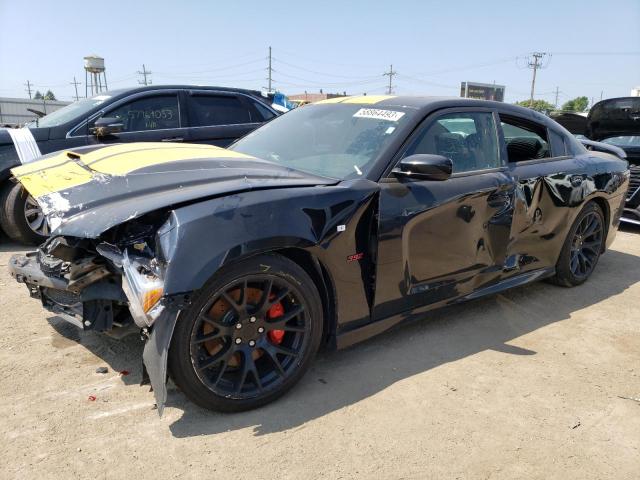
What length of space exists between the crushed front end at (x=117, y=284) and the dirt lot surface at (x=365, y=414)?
1.10 feet

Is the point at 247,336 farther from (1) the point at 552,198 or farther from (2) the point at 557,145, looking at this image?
(2) the point at 557,145

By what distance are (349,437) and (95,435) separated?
1.16 meters

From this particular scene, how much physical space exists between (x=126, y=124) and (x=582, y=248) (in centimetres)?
492

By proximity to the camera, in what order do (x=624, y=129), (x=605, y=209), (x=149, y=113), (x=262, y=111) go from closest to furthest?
(x=605, y=209), (x=149, y=113), (x=262, y=111), (x=624, y=129)

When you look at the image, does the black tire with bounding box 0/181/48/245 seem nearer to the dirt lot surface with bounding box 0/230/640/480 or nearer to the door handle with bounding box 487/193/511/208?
the dirt lot surface with bounding box 0/230/640/480

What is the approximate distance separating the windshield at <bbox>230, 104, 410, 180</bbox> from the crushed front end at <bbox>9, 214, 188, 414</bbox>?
1.14 meters

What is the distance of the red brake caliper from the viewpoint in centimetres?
260

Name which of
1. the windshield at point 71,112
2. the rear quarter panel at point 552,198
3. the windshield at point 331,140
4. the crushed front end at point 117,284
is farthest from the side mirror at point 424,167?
the windshield at point 71,112

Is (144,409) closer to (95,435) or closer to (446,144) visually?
(95,435)

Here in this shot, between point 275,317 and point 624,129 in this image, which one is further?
point 624,129

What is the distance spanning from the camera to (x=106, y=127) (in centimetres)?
519

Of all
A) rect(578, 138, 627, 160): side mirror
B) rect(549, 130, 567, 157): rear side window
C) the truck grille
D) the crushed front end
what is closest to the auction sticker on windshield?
the crushed front end

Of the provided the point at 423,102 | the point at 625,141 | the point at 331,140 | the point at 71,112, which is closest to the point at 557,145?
the point at 423,102

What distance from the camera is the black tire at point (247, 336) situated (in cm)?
228
